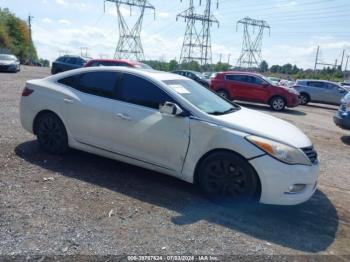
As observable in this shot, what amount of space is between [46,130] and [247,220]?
134 inches

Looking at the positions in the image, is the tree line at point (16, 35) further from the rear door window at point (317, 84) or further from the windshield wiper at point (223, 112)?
the windshield wiper at point (223, 112)

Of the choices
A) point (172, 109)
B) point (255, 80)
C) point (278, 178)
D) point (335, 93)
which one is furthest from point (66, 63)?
point (278, 178)

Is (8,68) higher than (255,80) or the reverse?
the reverse

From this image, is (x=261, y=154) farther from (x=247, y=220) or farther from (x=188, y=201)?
(x=188, y=201)

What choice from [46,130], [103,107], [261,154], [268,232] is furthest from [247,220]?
[46,130]

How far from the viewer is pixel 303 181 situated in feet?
14.1

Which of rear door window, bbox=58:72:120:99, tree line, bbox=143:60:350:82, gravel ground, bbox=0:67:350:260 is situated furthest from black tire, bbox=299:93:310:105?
tree line, bbox=143:60:350:82

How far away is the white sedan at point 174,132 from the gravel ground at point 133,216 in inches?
11.3

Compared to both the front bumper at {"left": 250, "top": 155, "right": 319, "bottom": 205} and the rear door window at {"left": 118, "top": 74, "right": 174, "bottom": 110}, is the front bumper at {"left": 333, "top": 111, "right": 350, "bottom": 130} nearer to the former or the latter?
the front bumper at {"left": 250, "top": 155, "right": 319, "bottom": 205}

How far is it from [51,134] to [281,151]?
3498 mm

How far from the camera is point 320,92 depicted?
70.2 ft

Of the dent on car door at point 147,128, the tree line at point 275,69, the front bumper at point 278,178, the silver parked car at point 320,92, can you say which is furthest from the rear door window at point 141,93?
the tree line at point 275,69

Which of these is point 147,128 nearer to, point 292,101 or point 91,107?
point 91,107

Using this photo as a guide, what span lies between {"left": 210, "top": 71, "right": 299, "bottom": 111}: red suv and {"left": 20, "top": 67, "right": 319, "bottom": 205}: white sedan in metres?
11.4
